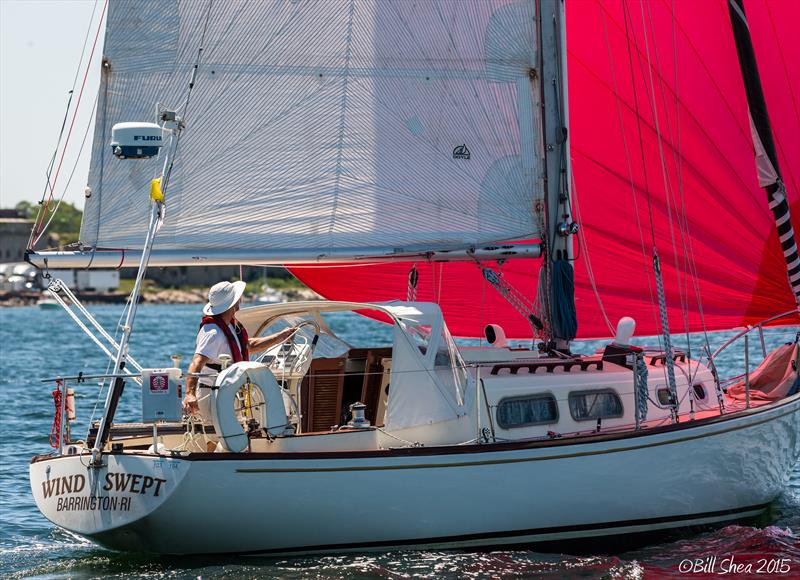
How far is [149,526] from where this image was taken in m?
8.44

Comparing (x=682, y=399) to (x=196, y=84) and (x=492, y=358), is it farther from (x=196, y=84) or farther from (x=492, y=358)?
(x=196, y=84)

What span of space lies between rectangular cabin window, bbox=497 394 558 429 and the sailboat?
2 centimetres

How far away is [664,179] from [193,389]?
535 centimetres

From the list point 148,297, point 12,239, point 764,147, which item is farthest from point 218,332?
point 12,239

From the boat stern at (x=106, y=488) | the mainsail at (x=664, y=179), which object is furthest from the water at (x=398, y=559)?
the mainsail at (x=664, y=179)

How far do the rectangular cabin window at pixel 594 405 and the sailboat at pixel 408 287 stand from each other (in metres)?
0.02

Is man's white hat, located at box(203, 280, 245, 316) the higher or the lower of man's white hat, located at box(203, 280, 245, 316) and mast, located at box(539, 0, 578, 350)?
the lower

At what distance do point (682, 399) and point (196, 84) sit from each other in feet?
15.7

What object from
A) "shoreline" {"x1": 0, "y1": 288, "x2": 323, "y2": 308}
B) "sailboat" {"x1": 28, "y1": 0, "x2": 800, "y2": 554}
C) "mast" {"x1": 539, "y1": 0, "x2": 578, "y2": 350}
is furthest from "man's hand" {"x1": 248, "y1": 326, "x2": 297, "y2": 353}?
"shoreline" {"x1": 0, "y1": 288, "x2": 323, "y2": 308}

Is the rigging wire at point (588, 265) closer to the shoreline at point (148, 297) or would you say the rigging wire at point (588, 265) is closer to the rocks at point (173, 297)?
the shoreline at point (148, 297)

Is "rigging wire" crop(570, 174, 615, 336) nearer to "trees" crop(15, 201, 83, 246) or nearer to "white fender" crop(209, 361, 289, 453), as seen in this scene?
"white fender" crop(209, 361, 289, 453)

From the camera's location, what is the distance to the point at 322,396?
991cm

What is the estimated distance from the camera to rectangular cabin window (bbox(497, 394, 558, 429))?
945 centimetres

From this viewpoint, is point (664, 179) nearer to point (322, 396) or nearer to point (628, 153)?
point (628, 153)
